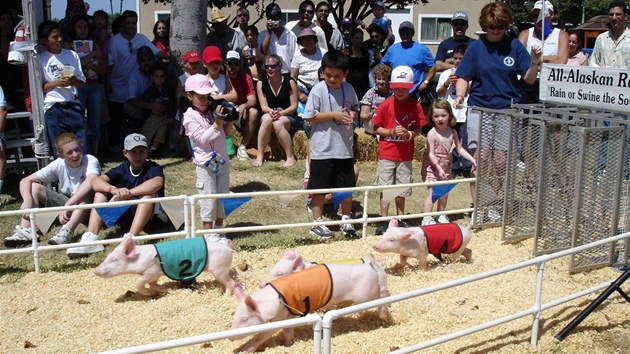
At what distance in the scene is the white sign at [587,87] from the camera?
20.1 ft

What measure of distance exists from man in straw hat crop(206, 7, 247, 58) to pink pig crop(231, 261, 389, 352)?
695 centimetres

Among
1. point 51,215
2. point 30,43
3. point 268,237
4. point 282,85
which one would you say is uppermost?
point 30,43

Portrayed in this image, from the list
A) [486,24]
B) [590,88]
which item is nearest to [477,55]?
[486,24]

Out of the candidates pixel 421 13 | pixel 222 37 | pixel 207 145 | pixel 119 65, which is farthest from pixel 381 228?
pixel 421 13

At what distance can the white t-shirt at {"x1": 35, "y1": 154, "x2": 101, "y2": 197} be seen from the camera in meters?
7.25

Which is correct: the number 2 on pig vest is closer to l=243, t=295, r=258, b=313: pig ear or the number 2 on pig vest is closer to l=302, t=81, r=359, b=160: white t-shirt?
l=243, t=295, r=258, b=313: pig ear

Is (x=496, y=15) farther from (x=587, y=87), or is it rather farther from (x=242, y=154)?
(x=242, y=154)

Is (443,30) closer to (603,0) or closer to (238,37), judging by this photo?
(603,0)

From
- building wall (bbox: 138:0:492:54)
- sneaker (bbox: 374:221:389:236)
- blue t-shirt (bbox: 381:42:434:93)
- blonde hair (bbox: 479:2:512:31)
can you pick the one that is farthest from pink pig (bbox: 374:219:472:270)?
building wall (bbox: 138:0:492:54)

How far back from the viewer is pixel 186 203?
6.42 metres

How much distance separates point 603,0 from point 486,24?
116 feet

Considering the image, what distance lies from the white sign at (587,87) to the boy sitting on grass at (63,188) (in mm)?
4675

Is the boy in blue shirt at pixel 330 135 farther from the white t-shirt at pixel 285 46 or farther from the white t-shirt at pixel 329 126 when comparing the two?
the white t-shirt at pixel 285 46

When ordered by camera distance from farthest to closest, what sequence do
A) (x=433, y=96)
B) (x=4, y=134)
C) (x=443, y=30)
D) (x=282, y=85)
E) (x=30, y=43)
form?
1. (x=443, y=30)
2. (x=433, y=96)
3. (x=282, y=85)
4. (x=4, y=134)
5. (x=30, y=43)
